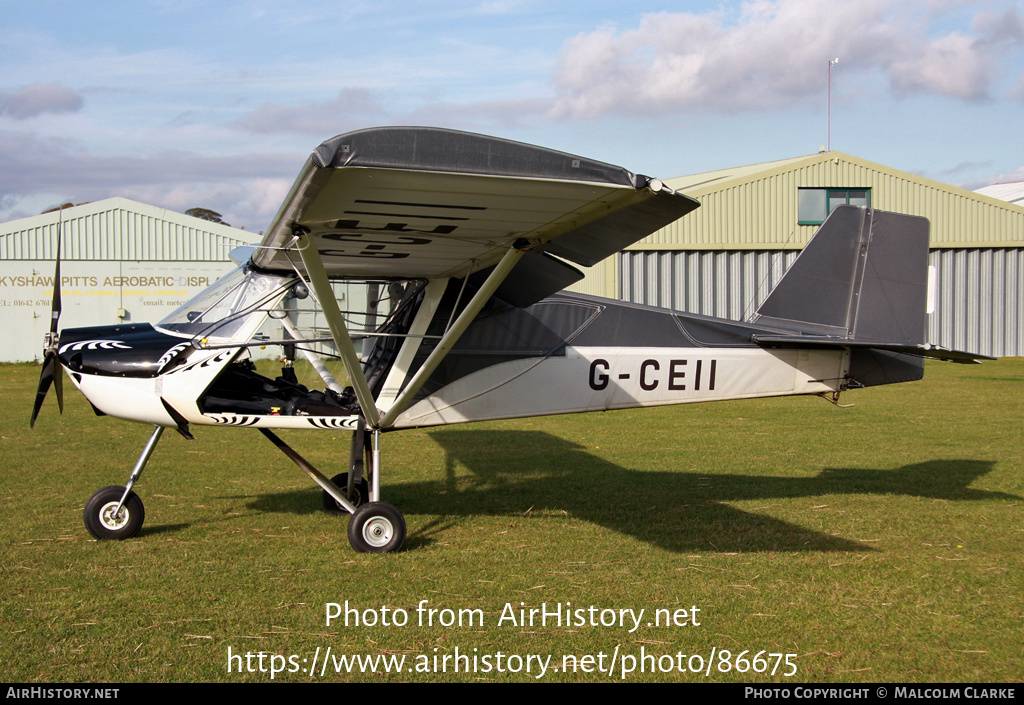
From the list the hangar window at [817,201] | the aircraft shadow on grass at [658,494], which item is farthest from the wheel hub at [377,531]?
the hangar window at [817,201]

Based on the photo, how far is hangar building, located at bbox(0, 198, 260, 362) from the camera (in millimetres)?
28734

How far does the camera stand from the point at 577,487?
862 cm

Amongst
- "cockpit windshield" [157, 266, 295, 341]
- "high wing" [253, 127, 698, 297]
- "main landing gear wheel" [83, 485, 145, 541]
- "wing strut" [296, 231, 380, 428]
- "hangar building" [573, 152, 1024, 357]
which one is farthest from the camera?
"hangar building" [573, 152, 1024, 357]

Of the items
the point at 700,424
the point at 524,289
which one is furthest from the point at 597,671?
the point at 700,424

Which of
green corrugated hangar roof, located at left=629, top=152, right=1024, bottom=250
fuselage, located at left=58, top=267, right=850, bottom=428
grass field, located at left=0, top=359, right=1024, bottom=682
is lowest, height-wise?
grass field, located at left=0, top=359, right=1024, bottom=682

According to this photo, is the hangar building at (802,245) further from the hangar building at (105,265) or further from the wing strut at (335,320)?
the wing strut at (335,320)

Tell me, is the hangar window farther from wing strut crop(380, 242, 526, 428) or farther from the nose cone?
Result: the nose cone

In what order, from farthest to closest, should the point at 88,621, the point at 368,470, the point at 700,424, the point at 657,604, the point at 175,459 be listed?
the point at 700,424 → the point at 175,459 → the point at 368,470 → the point at 657,604 → the point at 88,621

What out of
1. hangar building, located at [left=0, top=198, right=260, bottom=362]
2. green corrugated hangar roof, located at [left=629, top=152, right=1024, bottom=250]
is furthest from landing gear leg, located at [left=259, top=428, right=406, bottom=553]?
hangar building, located at [left=0, top=198, right=260, bottom=362]

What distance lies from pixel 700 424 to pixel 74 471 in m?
9.29

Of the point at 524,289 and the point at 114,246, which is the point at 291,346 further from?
the point at 114,246

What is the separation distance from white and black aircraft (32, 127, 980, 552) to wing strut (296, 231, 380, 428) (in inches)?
0.7

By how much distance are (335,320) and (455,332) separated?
914 millimetres

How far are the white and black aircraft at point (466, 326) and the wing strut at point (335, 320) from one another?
17mm
